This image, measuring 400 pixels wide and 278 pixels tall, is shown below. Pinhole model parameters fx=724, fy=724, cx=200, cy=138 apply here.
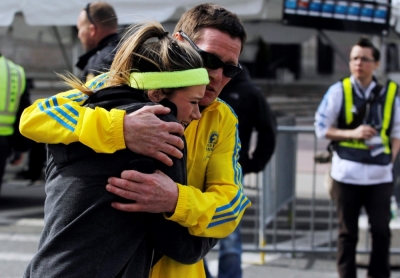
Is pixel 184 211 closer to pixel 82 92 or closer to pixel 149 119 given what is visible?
pixel 149 119

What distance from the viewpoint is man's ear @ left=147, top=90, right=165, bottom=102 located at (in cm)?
204

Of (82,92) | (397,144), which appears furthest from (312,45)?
(82,92)

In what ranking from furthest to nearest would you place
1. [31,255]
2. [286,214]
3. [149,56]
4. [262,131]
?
[286,214] < [31,255] < [262,131] < [149,56]

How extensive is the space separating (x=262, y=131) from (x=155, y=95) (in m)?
3.00

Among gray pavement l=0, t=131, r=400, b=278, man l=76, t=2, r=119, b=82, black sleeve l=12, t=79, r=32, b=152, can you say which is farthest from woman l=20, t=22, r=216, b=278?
gray pavement l=0, t=131, r=400, b=278

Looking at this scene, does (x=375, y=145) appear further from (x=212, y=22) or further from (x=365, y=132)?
(x=212, y=22)

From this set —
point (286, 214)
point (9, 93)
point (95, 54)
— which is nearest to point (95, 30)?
point (95, 54)

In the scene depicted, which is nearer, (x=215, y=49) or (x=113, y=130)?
(x=113, y=130)

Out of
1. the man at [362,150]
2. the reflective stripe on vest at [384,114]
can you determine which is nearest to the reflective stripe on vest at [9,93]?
the man at [362,150]

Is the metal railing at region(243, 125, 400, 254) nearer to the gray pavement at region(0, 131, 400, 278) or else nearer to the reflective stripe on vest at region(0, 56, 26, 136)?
the gray pavement at region(0, 131, 400, 278)

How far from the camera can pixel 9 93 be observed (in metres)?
5.75

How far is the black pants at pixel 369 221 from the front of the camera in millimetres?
5113

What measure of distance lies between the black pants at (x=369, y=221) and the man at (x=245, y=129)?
644 millimetres

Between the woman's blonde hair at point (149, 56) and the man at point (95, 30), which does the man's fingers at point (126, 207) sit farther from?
the man at point (95, 30)
